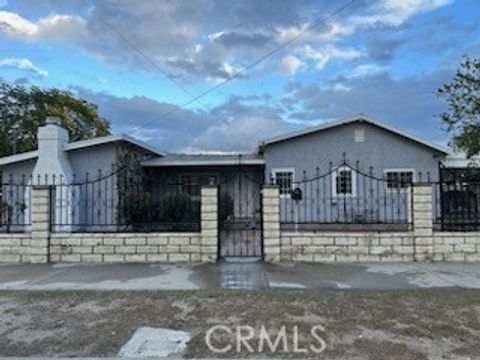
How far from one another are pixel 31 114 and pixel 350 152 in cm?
2122

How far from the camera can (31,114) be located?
29547 millimetres

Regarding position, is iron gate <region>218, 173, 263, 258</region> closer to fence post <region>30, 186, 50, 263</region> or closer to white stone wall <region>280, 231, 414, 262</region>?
white stone wall <region>280, 231, 414, 262</region>

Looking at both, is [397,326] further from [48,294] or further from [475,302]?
[48,294]

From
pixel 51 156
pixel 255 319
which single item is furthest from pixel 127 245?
pixel 51 156

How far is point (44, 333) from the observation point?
5.25 metres

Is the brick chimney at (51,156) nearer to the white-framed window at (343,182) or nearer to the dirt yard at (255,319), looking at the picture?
the dirt yard at (255,319)

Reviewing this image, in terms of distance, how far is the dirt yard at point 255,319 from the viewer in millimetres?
4727

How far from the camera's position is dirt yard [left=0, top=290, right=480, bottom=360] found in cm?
473

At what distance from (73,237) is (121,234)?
41.4 inches

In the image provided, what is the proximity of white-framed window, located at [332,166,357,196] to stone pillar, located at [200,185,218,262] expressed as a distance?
9574 mm

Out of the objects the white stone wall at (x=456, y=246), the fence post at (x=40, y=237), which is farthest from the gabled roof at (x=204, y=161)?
the white stone wall at (x=456, y=246)

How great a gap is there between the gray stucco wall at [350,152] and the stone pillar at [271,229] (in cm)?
913

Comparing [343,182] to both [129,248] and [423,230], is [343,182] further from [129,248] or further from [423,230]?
[129,248]

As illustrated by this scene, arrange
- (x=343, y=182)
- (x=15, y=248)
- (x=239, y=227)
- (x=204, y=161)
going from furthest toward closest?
(x=204, y=161)
(x=343, y=182)
(x=239, y=227)
(x=15, y=248)
